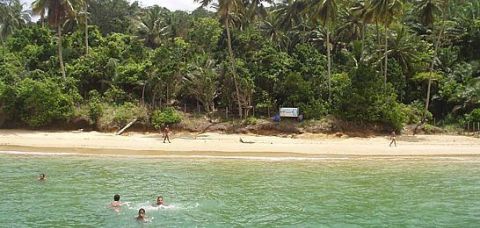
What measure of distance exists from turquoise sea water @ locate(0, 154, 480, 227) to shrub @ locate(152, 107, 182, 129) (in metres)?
10.5

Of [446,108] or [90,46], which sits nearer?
[446,108]

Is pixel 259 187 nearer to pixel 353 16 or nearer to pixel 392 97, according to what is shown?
pixel 392 97

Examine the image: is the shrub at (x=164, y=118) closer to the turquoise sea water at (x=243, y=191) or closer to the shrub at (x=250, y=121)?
the shrub at (x=250, y=121)

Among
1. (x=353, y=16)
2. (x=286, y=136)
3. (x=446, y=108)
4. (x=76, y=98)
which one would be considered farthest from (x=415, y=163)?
(x=76, y=98)

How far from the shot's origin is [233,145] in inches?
1612

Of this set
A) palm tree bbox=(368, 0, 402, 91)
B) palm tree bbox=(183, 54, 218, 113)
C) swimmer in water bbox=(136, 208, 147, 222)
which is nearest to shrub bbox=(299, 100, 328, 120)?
palm tree bbox=(368, 0, 402, 91)

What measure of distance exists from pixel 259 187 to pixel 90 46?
3984 cm

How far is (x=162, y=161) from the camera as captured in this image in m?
35.4

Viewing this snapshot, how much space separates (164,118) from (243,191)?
73.1 ft

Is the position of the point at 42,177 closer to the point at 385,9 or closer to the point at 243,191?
the point at 243,191

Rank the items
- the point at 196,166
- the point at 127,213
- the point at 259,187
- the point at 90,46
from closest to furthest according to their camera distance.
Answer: the point at 127,213 < the point at 259,187 < the point at 196,166 < the point at 90,46

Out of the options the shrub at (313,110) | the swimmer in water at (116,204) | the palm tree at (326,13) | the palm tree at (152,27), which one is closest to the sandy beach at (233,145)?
the shrub at (313,110)

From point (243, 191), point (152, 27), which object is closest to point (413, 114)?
point (243, 191)

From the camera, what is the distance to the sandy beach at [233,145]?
38625 mm
